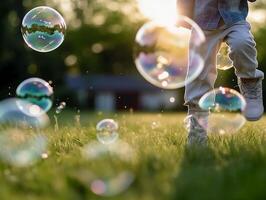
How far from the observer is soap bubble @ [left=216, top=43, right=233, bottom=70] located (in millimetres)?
5355

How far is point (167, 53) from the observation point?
503 cm

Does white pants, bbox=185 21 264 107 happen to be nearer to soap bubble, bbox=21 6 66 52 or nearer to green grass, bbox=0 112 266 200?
green grass, bbox=0 112 266 200

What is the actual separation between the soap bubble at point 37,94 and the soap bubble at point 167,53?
4.11 ft

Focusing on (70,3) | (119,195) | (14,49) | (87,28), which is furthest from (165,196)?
(87,28)

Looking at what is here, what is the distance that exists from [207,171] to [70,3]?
38.6 metres

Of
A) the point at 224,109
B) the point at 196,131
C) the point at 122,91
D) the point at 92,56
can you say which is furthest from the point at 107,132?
the point at 122,91

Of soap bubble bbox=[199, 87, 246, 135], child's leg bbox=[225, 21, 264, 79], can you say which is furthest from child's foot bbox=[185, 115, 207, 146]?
child's leg bbox=[225, 21, 264, 79]

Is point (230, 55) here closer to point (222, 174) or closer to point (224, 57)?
point (224, 57)

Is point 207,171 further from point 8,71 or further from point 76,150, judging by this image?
point 8,71

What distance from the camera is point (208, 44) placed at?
502cm

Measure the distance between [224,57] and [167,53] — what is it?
640 mm

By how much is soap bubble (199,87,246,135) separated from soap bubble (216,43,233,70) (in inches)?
15.5

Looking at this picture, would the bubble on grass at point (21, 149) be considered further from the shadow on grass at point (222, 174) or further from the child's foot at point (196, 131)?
the child's foot at point (196, 131)

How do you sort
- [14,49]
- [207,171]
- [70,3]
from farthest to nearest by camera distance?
[70,3] < [14,49] < [207,171]
